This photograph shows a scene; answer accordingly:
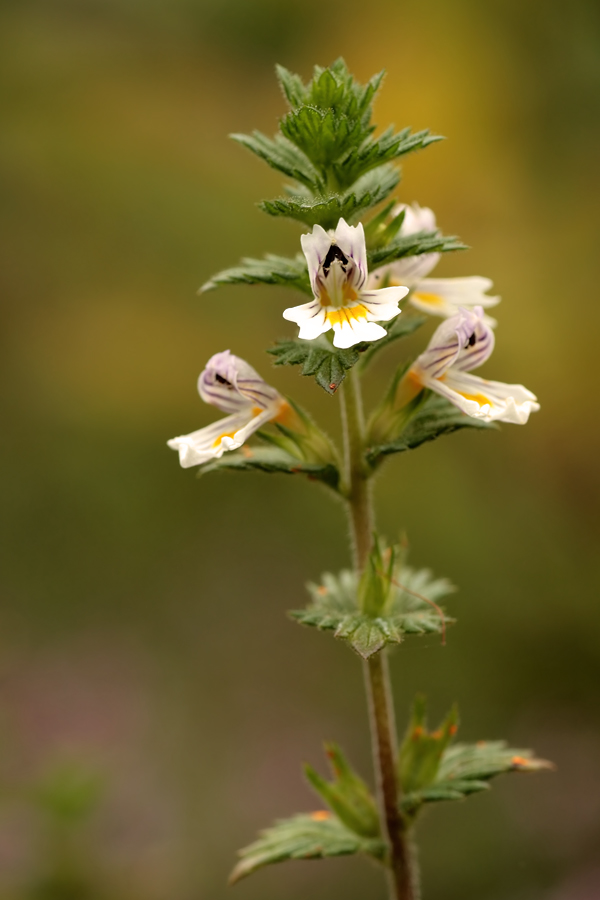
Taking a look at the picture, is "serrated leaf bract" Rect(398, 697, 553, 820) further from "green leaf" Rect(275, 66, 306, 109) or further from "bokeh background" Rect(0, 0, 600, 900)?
"bokeh background" Rect(0, 0, 600, 900)

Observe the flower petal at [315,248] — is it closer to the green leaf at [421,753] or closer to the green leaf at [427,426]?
the green leaf at [427,426]

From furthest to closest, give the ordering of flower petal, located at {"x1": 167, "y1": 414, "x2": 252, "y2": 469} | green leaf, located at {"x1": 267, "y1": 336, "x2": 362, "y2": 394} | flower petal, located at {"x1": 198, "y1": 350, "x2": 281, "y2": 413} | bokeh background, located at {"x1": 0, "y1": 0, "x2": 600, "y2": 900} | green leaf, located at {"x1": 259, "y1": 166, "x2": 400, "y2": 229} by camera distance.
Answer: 1. bokeh background, located at {"x1": 0, "y1": 0, "x2": 600, "y2": 900}
2. flower petal, located at {"x1": 198, "y1": 350, "x2": 281, "y2": 413}
3. flower petal, located at {"x1": 167, "y1": 414, "x2": 252, "y2": 469}
4. green leaf, located at {"x1": 259, "y1": 166, "x2": 400, "y2": 229}
5. green leaf, located at {"x1": 267, "y1": 336, "x2": 362, "y2": 394}

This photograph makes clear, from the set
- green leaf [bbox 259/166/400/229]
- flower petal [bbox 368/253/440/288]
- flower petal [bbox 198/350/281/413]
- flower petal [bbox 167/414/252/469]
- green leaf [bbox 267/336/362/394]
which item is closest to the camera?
green leaf [bbox 267/336/362/394]

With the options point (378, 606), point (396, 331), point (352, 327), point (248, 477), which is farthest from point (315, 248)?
point (248, 477)

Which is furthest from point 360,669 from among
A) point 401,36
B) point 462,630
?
point 401,36

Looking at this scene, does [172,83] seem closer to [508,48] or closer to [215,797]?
[508,48]

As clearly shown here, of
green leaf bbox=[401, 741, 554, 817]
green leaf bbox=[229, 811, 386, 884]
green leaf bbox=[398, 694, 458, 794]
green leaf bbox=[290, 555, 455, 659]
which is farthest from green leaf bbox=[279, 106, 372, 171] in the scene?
green leaf bbox=[229, 811, 386, 884]
